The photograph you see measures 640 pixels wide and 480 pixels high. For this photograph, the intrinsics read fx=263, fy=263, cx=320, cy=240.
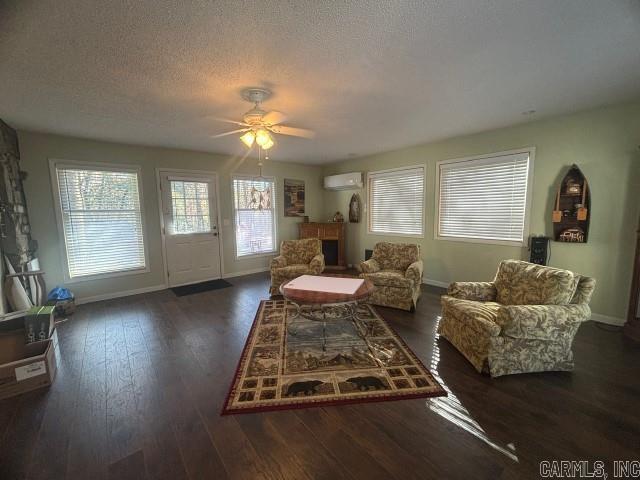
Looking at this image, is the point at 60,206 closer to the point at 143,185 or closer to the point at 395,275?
the point at 143,185

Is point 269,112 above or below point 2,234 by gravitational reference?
above

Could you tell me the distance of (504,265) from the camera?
9.05 feet

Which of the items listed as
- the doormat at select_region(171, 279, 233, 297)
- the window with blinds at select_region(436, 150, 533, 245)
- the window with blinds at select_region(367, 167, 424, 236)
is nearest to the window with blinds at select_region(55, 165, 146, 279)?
the doormat at select_region(171, 279, 233, 297)

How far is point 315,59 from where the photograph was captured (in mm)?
1912

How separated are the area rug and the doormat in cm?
185

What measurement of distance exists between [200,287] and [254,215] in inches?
71.7

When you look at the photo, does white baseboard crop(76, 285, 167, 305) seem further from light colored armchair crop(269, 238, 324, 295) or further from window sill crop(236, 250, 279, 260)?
light colored armchair crop(269, 238, 324, 295)

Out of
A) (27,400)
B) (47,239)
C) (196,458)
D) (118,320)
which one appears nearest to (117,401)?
(27,400)

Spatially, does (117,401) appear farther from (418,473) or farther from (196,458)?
(418,473)

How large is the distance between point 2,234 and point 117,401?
244cm

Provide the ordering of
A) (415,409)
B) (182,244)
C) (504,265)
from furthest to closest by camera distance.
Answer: (182,244)
(504,265)
(415,409)

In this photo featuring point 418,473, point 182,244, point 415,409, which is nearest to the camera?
point 418,473

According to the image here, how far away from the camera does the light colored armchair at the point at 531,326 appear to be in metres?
2.05

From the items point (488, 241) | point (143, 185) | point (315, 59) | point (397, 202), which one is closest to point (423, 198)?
point (397, 202)
